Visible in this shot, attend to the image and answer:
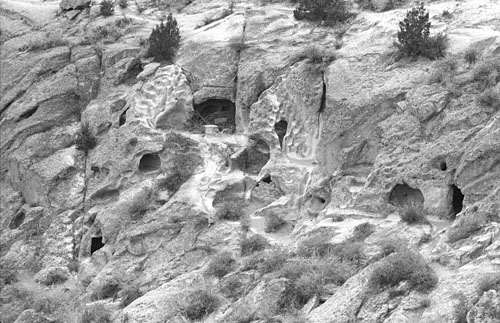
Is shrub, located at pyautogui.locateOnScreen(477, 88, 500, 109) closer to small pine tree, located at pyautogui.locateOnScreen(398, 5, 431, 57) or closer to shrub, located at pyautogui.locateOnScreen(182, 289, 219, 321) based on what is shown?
small pine tree, located at pyautogui.locateOnScreen(398, 5, 431, 57)

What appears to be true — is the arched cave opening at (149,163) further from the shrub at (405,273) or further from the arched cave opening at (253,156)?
the shrub at (405,273)

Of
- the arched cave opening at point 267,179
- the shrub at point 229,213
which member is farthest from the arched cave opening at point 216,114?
the shrub at point 229,213

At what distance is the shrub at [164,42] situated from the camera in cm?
3291

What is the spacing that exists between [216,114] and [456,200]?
929cm

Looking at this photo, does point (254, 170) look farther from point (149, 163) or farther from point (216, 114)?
point (216, 114)

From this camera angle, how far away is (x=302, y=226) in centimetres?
2620

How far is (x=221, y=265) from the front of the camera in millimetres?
25188

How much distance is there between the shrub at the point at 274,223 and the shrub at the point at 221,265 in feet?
5.61

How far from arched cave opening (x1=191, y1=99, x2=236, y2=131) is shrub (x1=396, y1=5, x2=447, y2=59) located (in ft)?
18.2

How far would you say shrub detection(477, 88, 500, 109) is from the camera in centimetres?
2494

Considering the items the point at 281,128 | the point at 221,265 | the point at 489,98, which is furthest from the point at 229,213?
the point at 489,98

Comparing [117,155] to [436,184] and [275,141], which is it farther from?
[436,184]

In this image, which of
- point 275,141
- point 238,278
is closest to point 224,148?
point 275,141

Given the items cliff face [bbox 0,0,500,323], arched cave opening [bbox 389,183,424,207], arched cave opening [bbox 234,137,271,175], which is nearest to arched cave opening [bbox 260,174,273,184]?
cliff face [bbox 0,0,500,323]
